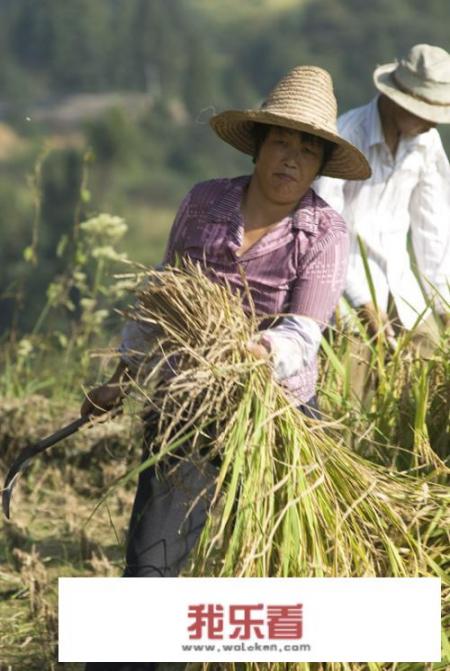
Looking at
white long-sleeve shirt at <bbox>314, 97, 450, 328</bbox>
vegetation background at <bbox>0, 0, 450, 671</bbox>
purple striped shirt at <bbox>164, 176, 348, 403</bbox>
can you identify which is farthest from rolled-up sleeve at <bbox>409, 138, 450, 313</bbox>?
purple striped shirt at <bbox>164, 176, 348, 403</bbox>

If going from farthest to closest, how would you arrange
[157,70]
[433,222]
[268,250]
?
1. [157,70]
2. [433,222]
3. [268,250]

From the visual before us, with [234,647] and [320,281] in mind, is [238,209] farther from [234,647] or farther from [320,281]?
[234,647]

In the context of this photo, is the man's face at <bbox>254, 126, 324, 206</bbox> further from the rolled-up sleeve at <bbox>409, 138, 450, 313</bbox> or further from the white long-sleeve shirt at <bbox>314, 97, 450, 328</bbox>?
the rolled-up sleeve at <bbox>409, 138, 450, 313</bbox>

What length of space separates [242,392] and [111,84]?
381ft

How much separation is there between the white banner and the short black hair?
101 centimetres

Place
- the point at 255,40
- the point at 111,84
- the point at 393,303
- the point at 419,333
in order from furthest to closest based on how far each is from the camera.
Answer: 1. the point at 255,40
2. the point at 111,84
3. the point at 393,303
4. the point at 419,333

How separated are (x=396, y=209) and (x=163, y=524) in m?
1.60

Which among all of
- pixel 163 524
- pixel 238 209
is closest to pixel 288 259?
pixel 238 209

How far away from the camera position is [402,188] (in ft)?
13.9

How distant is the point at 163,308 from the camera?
287 centimetres

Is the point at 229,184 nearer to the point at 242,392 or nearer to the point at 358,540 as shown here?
the point at 242,392

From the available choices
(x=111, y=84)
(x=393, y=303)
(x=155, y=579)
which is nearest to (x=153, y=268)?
(x=155, y=579)

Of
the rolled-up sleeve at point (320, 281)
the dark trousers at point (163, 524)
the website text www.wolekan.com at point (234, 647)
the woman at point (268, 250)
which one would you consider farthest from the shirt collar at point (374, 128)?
the website text www.wolekan.com at point (234, 647)

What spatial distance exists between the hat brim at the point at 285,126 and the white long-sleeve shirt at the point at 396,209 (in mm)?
781
